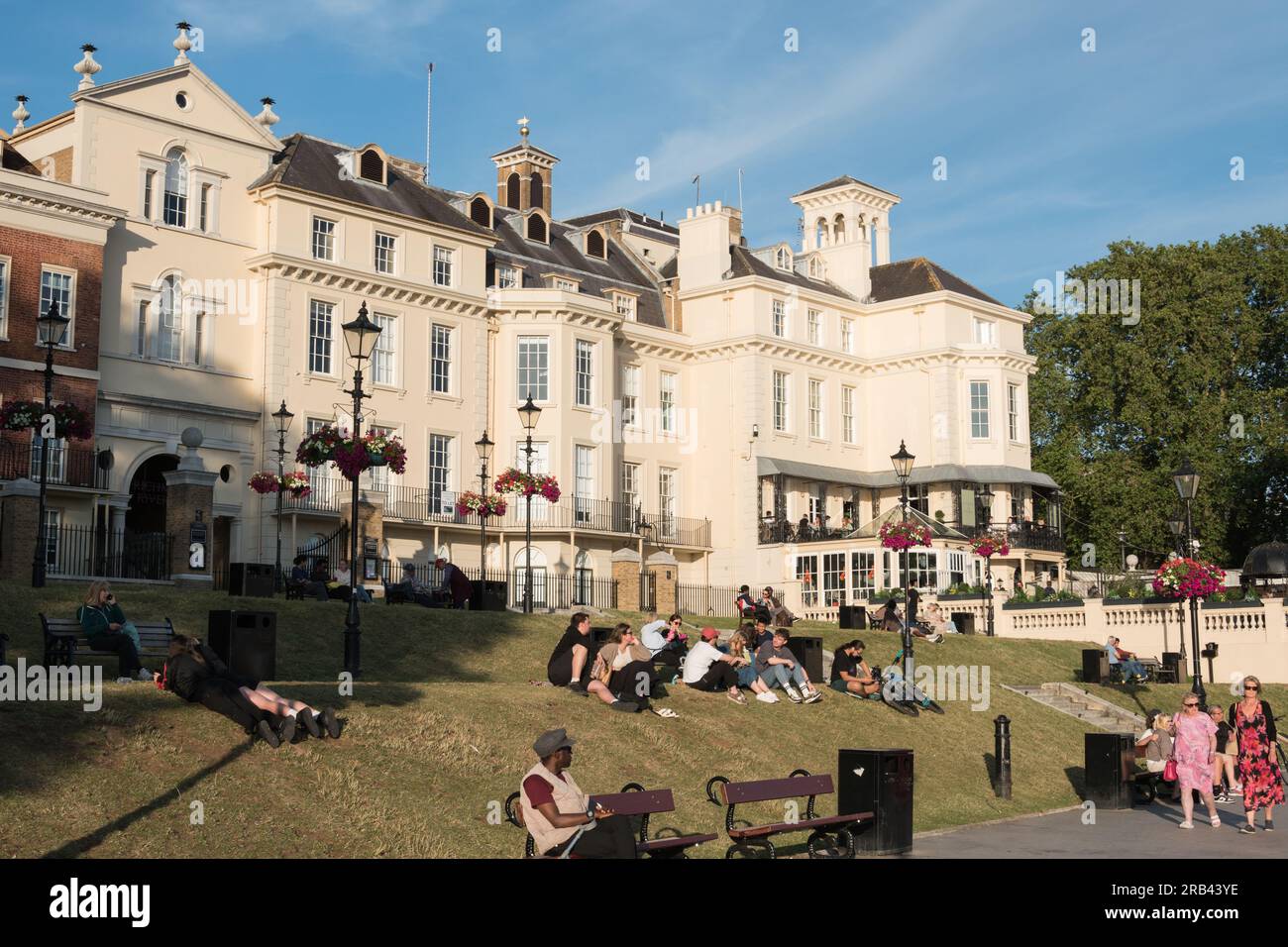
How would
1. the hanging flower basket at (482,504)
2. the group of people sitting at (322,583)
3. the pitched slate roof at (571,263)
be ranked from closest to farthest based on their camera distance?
the group of people sitting at (322,583), the hanging flower basket at (482,504), the pitched slate roof at (571,263)

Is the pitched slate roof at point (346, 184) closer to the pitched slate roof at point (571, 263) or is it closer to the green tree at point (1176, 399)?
the pitched slate roof at point (571, 263)

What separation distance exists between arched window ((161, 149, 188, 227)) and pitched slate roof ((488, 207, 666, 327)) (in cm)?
1171

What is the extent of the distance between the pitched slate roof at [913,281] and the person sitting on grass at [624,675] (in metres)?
40.9

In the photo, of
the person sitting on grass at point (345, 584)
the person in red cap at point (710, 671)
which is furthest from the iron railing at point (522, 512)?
the person in red cap at point (710, 671)

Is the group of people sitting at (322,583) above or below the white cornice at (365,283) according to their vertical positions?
below

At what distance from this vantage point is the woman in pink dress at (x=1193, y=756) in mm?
20156

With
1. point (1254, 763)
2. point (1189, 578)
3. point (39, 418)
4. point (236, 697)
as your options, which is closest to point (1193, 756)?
point (1254, 763)

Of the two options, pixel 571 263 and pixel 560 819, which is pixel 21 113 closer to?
pixel 571 263

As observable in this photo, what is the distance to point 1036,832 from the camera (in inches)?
790

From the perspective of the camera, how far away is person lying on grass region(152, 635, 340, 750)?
53.8 feet

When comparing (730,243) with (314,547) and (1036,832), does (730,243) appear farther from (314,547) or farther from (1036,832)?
(1036,832)

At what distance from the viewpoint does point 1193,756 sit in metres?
20.3

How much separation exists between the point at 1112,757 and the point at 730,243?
129 ft
